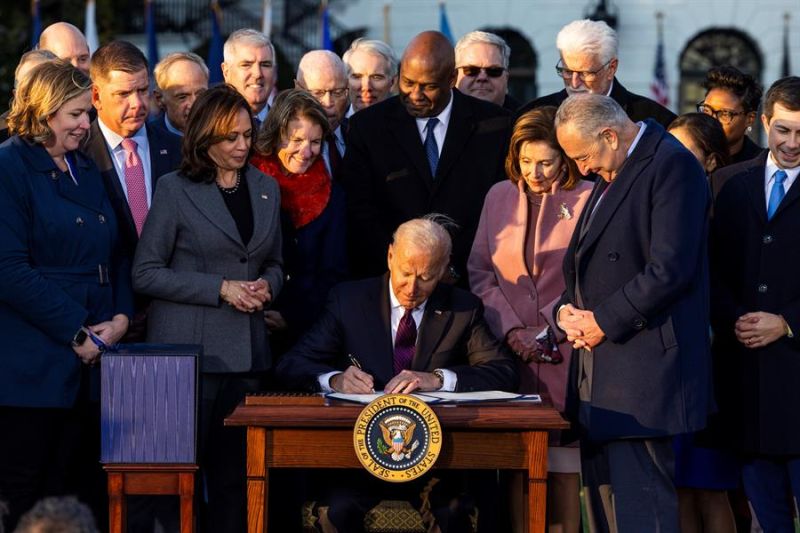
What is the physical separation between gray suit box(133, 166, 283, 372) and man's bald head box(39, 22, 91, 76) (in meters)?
1.97

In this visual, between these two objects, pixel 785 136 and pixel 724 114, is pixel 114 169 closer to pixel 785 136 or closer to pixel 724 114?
pixel 785 136

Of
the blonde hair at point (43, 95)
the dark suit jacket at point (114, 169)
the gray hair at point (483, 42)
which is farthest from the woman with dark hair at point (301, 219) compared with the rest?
the gray hair at point (483, 42)

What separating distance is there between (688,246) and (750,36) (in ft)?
71.1

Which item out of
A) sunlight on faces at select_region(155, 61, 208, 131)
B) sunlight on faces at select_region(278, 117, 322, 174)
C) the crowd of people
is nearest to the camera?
the crowd of people

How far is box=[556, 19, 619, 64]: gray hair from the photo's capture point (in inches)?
300

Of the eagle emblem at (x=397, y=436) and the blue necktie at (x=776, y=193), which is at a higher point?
the blue necktie at (x=776, y=193)

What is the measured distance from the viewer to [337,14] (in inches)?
1085

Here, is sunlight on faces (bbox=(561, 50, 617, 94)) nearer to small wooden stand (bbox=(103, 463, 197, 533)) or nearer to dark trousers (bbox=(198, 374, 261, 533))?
dark trousers (bbox=(198, 374, 261, 533))

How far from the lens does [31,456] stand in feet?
20.3

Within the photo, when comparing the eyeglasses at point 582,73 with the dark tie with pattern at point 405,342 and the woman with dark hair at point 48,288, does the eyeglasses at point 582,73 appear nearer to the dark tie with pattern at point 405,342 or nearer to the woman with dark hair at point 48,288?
the dark tie with pattern at point 405,342

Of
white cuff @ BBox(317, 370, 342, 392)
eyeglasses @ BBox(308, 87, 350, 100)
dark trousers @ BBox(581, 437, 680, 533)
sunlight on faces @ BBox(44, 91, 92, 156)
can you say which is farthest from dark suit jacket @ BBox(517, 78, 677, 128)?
sunlight on faces @ BBox(44, 91, 92, 156)

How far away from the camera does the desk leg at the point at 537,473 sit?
5.70m

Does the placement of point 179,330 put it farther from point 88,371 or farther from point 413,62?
point 413,62

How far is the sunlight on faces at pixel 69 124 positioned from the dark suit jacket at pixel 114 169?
1.49 ft
